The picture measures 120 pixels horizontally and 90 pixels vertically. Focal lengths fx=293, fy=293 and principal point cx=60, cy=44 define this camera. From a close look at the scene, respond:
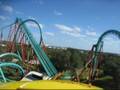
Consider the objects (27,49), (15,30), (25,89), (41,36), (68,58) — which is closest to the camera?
(25,89)

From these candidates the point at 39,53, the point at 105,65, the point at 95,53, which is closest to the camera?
the point at 95,53

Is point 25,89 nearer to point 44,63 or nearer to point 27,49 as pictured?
point 44,63

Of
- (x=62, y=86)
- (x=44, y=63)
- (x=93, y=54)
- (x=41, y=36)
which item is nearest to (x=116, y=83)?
(x=93, y=54)

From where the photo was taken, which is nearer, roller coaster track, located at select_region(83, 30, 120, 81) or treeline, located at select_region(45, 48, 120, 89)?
roller coaster track, located at select_region(83, 30, 120, 81)

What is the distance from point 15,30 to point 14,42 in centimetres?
105

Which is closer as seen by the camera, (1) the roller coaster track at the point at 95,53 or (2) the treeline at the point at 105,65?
(1) the roller coaster track at the point at 95,53

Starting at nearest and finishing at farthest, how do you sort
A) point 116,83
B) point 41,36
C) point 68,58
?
point 116,83
point 41,36
point 68,58

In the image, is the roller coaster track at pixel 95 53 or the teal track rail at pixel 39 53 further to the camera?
the teal track rail at pixel 39 53

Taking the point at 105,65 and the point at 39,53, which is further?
the point at 105,65

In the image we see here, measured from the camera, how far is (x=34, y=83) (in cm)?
336

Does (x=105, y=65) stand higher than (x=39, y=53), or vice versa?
(x=39, y=53)

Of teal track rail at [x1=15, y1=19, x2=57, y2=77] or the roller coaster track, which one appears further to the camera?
teal track rail at [x1=15, y1=19, x2=57, y2=77]

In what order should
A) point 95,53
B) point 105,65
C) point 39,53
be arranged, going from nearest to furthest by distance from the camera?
point 95,53, point 39,53, point 105,65

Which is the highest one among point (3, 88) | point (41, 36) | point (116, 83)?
point (41, 36)
